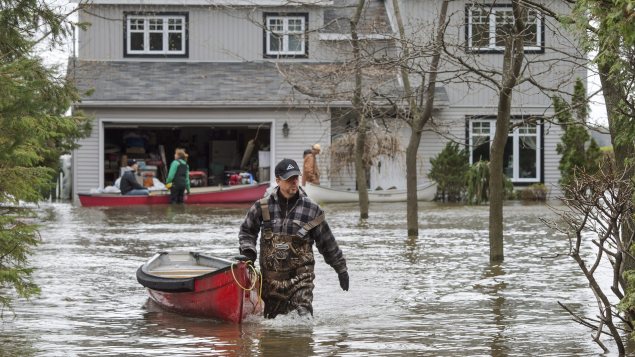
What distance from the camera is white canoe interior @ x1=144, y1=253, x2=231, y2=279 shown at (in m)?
16.2

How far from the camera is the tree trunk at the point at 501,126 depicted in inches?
641

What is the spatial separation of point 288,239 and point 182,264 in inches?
177

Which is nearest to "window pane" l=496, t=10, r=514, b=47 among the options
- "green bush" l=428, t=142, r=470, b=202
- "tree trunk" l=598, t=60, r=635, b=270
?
"tree trunk" l=598, t=60, r=635, b=270

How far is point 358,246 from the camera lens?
2306cm

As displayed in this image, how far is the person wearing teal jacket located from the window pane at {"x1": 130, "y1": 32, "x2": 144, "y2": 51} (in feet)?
20.8

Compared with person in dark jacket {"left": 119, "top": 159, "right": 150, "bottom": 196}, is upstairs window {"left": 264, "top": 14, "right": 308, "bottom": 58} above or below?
above

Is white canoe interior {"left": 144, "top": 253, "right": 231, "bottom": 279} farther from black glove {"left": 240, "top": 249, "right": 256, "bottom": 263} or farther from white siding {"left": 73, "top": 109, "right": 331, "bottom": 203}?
white siding {"left": 73, "top": 109, "right": 331, "bottom": 203}

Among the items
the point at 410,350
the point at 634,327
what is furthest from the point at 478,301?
the point at 634,327

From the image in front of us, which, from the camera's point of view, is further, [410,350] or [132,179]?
[132,179]

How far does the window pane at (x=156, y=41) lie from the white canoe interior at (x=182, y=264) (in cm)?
2637

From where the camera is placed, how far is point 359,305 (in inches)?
607

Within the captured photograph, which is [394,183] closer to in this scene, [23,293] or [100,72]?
[100,72]

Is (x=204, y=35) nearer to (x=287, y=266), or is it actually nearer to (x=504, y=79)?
(x=504, y=79)

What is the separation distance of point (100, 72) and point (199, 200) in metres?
5.68
